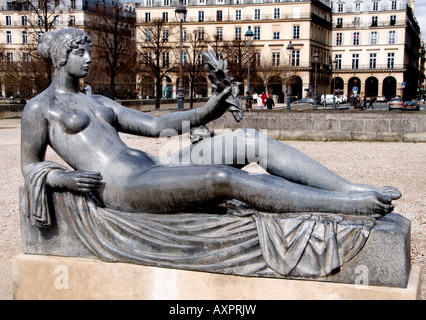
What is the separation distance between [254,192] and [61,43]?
1734mm

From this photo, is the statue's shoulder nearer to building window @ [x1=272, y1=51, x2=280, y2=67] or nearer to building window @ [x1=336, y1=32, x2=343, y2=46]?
building window @ [x1=272, y1=51, x2=280, y2=67]

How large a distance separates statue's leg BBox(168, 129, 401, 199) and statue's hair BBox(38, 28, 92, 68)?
3.69 feet

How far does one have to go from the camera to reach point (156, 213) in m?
3.38

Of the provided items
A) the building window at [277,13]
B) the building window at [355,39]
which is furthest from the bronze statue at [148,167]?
the building window at [355,39]

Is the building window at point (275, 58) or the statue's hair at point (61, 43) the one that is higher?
the building window at point (275, 58)

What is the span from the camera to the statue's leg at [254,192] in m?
3.07

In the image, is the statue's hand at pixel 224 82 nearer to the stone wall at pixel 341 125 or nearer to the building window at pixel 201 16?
the stone wall at pixel 341 125

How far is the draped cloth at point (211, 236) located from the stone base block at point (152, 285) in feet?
0.21

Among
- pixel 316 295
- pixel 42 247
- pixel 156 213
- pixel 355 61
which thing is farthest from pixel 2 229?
pixel 355 61

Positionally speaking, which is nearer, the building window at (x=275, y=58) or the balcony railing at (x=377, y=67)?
the building window at (x=275, y=58)

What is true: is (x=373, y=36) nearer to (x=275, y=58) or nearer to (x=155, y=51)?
(x=275, y=58)

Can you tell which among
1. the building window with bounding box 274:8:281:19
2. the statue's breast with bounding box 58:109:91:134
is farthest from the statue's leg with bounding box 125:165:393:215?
the building window with bounding box 274:8:281:19
